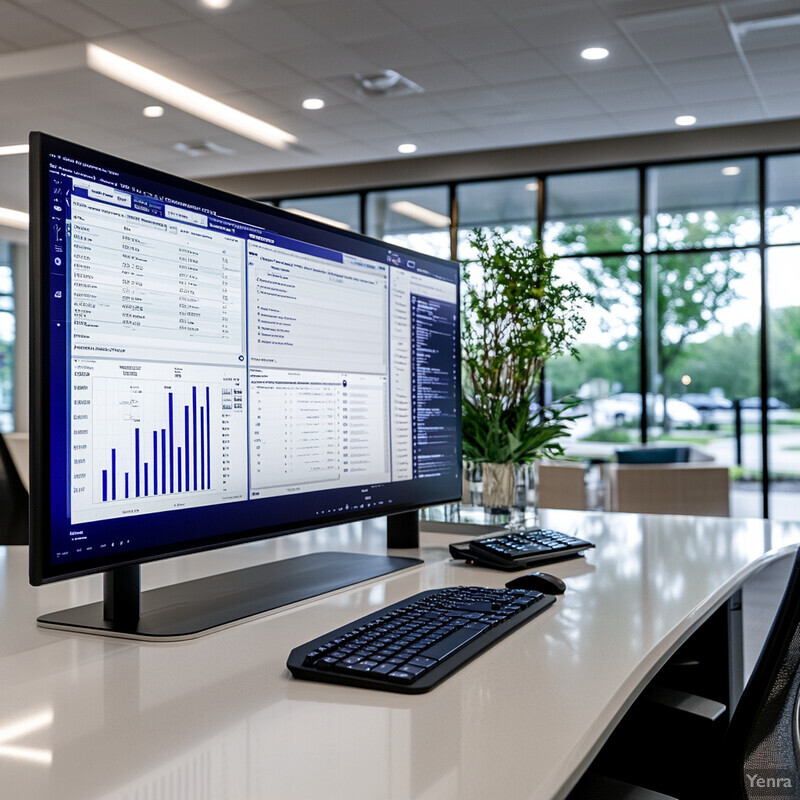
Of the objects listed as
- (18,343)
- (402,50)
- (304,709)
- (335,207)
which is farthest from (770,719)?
(18,343)

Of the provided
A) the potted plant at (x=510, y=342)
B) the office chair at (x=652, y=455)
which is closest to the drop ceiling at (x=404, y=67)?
the office chair at (x=652, y=455)

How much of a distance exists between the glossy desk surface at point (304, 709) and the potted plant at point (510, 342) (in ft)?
2.38

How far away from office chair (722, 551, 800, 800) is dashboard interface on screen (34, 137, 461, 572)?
1.94ft

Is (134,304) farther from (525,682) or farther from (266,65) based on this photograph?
(266,65)

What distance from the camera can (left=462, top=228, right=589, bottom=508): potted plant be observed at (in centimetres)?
197

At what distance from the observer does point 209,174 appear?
7.85 m

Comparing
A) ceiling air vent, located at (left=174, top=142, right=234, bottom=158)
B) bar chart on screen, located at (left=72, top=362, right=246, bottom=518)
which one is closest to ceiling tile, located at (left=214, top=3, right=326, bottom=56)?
ceiling air vent, located at (left=174, top=142, right=234, bottom=158)

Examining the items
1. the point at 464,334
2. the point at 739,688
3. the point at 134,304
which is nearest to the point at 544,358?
the point at 464,334

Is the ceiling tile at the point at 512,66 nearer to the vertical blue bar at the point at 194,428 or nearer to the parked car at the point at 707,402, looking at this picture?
the parked car at the point at 707,402

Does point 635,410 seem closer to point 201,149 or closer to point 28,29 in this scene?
point 201,149

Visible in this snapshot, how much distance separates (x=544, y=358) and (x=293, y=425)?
0.93 meters

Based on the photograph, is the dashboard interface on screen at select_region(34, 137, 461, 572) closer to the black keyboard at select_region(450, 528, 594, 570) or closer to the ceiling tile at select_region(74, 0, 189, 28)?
the black keyboard at select_region(450, 528, 594, 570)

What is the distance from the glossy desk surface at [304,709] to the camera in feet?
2.05

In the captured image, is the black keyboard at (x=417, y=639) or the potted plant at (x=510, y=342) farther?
the potted plant at (x=510, y=342)
